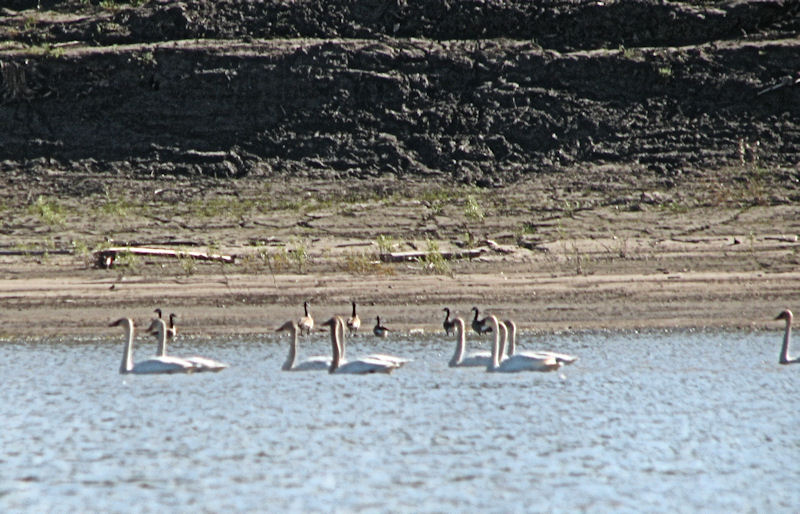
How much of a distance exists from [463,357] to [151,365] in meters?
3.31

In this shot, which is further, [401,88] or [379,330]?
[401,88]

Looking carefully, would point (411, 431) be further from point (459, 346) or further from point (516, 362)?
point (459, 346)

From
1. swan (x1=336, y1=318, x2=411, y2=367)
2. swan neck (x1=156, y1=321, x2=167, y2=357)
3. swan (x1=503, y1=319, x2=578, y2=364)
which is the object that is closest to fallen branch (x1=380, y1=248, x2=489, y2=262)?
swan (x1=503, y1=319, x2=578, y2=364)

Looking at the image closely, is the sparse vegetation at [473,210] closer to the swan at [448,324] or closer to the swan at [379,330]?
the swan at [448,324]

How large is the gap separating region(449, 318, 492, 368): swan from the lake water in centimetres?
15

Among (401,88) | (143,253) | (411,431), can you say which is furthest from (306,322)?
(401,88)

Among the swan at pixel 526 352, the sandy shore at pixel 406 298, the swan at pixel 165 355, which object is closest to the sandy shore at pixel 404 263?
the sandy shore at pixel 406 298

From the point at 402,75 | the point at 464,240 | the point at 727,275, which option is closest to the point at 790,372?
the point at 727,275

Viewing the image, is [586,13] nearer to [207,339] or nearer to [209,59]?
[209,59]

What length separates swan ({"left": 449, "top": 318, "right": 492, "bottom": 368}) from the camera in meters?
13.8

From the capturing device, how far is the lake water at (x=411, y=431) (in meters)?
9.37

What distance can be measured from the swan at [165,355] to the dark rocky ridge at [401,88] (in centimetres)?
796

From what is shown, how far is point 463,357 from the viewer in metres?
14.0

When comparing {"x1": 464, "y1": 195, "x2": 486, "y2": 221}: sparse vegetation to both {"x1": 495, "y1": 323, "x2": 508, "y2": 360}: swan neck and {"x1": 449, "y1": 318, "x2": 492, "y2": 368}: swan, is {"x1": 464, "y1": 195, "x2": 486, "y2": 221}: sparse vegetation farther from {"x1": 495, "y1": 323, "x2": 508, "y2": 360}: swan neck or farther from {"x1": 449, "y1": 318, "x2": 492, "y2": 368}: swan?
{"x1": 449, "y1": 318, "x2": 492, "y2": 368}: swan
